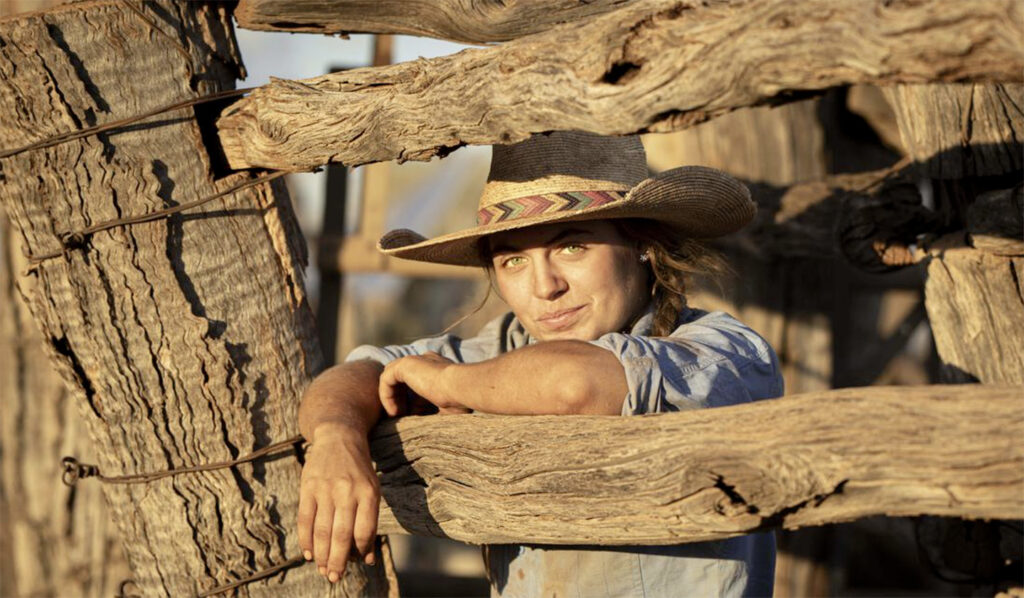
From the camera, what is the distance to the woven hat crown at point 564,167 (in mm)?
2504

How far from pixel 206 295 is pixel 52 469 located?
2.91 meters

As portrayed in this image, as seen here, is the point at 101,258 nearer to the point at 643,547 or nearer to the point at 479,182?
the point at 643,547

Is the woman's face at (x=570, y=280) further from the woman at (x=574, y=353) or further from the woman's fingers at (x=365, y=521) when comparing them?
the woman's fingers at (x=365, y=521)

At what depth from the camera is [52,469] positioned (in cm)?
496

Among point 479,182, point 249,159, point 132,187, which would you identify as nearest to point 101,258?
point 132,187

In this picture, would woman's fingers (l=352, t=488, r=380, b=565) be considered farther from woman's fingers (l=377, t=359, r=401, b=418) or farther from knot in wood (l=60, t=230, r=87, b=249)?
knot in wood (l=60, t=230, r=87, b=249)

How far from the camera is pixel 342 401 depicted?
7.84 ft

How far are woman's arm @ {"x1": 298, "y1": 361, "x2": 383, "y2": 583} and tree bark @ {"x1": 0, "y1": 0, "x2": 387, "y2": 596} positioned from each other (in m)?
0.27

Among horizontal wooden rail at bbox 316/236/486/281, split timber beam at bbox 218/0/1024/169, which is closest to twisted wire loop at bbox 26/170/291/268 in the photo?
split timber beam at bbox 218/0/1024/169

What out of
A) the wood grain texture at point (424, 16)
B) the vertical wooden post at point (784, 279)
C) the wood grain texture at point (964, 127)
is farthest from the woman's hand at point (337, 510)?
the vertical wooden post at point (784, 279)

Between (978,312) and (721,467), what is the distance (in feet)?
4.30

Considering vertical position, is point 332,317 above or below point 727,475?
above

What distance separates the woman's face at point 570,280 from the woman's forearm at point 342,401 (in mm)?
383

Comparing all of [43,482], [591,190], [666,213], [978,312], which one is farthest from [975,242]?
[43,482]
